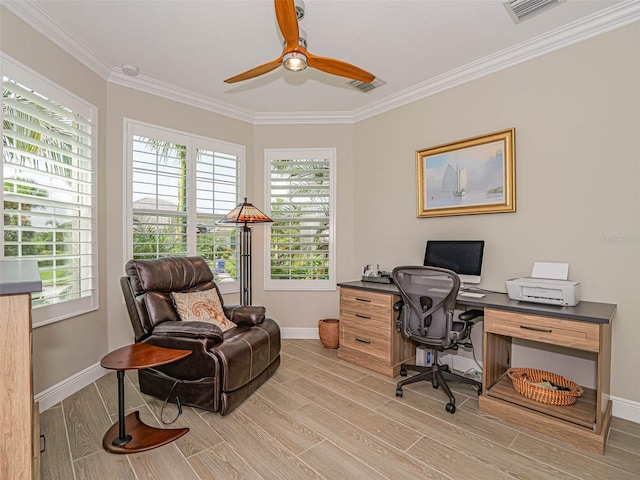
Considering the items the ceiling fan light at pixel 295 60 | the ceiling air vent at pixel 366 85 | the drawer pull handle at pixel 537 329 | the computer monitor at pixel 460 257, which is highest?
the ceiling air vent at pixel 366 85

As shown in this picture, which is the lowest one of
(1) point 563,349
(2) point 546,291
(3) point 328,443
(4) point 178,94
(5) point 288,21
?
(3) point 328,443

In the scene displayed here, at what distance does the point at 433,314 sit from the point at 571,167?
1.52 meters

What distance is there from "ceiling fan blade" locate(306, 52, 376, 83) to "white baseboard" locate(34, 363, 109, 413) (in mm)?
2974

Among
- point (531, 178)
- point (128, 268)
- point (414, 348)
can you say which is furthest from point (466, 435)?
point (128, 268)

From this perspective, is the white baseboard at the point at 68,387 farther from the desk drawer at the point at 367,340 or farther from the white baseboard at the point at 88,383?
the desk drawer at the point at 367,340

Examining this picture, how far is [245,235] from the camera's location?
12.5 feet

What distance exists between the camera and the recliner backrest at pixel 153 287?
8.41 feet

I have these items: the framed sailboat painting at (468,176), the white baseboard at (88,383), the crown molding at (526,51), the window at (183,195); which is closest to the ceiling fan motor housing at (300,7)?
the crown molding at (526,51)

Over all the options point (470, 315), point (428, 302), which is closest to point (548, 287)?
point (470, 315)

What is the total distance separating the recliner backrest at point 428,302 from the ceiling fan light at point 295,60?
1.62 m

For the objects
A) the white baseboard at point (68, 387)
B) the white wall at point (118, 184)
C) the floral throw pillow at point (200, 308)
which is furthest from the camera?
the white wall at point (118, 184)

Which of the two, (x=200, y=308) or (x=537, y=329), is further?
(x=200, y=308)

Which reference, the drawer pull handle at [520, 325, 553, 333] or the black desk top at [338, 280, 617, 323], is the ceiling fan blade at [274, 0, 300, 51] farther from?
the drawer pull handle at [520, 325, 553, 333]

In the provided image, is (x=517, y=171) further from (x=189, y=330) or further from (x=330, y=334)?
(x=189, y=330)
